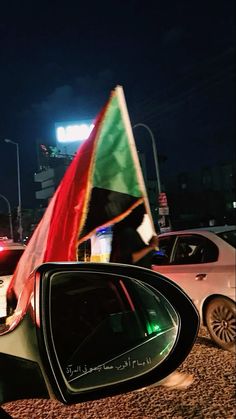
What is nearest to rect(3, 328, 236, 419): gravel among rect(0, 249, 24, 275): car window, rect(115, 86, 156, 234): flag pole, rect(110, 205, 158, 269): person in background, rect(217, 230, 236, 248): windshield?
rect(110, 205, 158, 269): person in background

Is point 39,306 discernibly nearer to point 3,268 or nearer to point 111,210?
point 111,210

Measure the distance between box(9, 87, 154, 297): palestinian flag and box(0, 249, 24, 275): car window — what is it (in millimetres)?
4097

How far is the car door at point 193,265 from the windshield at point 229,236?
18cm

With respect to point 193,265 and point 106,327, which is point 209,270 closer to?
point 193,265

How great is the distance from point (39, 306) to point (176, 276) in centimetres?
528

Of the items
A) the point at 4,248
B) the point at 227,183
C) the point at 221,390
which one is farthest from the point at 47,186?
the point at 221,390

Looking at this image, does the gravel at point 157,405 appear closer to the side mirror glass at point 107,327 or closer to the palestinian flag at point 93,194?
the palestinian flag at point 93,194

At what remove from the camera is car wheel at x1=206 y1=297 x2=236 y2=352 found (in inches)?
229

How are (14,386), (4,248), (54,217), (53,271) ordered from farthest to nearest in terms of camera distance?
(4,248), (54,217), (53,271), (14,386)

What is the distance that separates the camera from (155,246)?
10.7 ft

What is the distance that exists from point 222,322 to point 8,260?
3415 mm

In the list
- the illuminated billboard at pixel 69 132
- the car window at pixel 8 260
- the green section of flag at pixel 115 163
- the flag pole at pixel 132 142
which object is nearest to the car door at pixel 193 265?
the car window at pixel 8 260

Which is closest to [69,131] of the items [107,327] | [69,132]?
[69,132]

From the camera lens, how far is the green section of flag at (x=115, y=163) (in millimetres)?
3055
